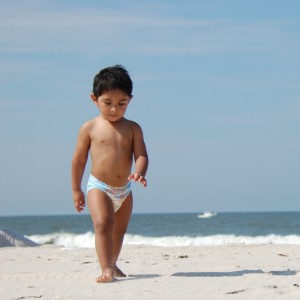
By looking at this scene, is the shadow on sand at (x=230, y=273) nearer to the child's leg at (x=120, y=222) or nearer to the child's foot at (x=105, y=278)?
the child's leg at (x=120, y=222)

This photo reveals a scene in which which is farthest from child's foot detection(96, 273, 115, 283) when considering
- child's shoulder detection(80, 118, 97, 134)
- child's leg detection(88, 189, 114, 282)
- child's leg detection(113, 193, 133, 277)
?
child's shoulder detection(80, 118, 97, 134)

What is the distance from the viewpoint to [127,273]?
6.32 metres

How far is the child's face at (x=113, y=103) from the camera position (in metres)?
5.96

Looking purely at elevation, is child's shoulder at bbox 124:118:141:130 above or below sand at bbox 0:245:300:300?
above

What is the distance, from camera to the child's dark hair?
5926mm

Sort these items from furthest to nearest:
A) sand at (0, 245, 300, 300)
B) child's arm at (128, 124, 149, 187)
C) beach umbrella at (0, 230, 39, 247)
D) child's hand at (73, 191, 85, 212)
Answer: beach umbrella at (0, 230, 39, 247), child's hand at (73, 191, 85, 212), child's arm at (128, 124, 149, 187), sand at (0, 245, 300, 300)

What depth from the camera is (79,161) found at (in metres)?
6.16

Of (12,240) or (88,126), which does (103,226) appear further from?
(12,240)

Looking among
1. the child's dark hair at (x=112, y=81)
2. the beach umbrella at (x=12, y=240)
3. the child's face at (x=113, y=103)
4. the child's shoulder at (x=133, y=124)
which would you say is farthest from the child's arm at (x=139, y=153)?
the beach umbrella at (x=12, y=240)

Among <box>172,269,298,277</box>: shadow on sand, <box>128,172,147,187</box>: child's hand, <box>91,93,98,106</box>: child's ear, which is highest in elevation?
<box>91,93,98,106</box>: child's ear

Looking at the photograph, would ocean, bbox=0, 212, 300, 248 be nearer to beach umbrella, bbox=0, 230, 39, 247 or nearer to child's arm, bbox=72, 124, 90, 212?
beach umbrella, bbox=0, 230, 39, 247

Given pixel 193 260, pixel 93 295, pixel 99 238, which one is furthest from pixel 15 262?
pixel 93 295

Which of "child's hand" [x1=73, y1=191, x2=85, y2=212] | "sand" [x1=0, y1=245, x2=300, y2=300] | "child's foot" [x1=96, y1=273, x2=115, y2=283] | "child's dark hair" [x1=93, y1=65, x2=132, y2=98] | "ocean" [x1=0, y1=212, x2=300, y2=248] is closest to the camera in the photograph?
"sand" [x1=0, y1=245, x2=300, y2=300]

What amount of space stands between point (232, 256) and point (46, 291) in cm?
348
